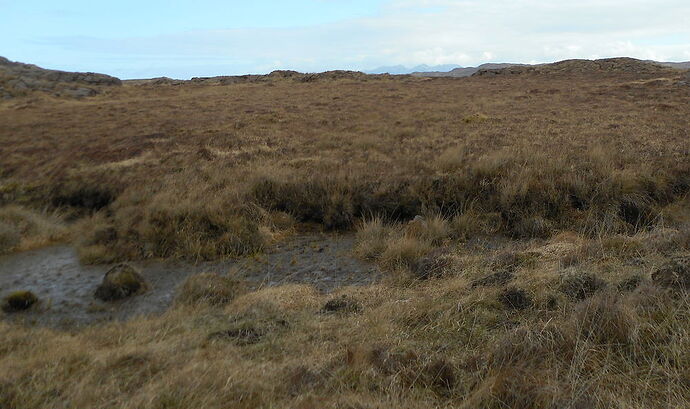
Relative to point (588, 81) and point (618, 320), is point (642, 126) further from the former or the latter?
point (588, 81)

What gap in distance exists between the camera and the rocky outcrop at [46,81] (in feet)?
117

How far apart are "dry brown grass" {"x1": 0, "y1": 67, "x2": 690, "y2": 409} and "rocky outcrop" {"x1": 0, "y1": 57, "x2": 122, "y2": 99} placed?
16791mm

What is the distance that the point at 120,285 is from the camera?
23.6 feet

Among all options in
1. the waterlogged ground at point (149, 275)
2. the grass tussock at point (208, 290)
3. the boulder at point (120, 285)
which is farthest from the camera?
the boulder at point (120, 285)

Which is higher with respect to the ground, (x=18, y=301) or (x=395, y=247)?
(x=395, y=247)

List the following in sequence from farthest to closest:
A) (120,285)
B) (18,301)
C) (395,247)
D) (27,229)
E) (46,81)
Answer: (46,81)
(27,229)
(395,247)
(120,285)
(18,301)

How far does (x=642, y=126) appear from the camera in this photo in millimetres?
15406

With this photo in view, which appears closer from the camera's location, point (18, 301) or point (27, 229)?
point (18, 301)

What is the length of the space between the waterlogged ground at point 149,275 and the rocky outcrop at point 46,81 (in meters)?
31.3

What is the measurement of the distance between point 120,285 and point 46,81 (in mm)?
39060

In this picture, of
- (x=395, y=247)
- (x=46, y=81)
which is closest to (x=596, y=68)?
(x=395, y=247)

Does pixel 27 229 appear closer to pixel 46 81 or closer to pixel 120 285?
pixel 120 285

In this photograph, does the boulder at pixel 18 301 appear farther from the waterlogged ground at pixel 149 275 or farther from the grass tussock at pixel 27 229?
the grass tussock at pixel 27 229

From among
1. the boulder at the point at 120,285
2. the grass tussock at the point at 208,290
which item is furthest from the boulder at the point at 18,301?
the grass tussock at the point at 208,290
